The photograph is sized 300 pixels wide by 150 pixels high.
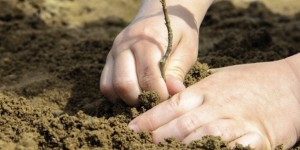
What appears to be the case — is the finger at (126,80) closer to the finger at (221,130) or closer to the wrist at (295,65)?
the finger at (221,130)

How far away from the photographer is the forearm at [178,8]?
6.26 ft

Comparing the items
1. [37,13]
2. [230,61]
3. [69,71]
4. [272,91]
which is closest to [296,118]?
[272,91]

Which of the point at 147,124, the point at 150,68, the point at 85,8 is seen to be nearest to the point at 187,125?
the point at 147,124

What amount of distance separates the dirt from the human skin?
50 mm

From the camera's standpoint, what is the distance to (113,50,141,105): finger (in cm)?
161

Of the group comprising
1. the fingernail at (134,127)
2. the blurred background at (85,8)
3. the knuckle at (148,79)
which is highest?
the blurred background at (85,8)

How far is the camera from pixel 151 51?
1.65 meters

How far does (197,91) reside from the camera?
1.60 metres

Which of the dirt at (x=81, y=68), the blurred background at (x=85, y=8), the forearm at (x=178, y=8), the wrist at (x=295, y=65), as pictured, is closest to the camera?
the dirt at (x=81, y=68)

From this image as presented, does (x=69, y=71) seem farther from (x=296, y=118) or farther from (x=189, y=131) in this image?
(x=296, y=118)

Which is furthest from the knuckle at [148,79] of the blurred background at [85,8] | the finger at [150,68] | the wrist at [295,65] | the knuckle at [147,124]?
the blurred background at [85,8]

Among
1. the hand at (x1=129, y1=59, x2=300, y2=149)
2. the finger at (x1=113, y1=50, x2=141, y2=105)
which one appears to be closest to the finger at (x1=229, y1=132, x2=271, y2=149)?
the hand at (x1=129, y1=59, x2=300, y2=149)

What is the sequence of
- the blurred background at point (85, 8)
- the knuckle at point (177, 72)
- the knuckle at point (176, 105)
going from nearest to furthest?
the knuckle at point (176, 105) < the knuckle at point (177, 72) < the blurred background at point (85, 8)

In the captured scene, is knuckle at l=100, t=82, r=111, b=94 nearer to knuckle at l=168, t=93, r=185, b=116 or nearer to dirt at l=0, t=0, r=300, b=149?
dirt at l=0, t=0, r=300, b=149
